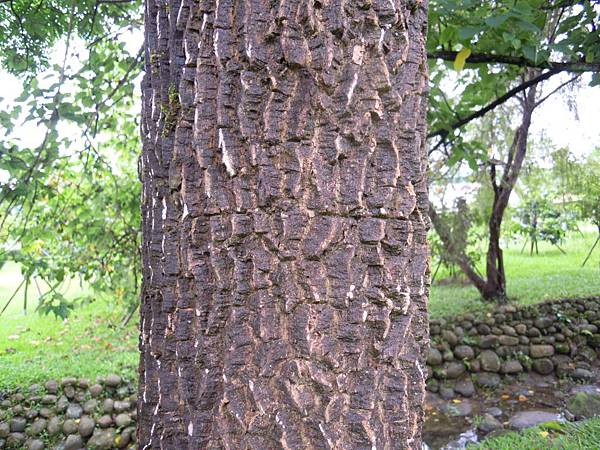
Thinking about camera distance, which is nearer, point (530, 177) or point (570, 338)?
point (570, 338)

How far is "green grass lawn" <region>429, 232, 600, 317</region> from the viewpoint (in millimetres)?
6371

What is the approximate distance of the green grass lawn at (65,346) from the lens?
4504mm

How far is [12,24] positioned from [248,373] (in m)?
2.39

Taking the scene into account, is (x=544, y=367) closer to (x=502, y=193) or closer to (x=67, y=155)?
(x=502, y=193)

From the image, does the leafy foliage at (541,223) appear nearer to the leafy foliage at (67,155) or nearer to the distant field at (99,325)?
the distant field at (99,325)

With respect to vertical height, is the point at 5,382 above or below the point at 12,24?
below

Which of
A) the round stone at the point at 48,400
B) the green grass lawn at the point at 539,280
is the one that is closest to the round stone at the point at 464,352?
the green grass lawn at the point at 539,280

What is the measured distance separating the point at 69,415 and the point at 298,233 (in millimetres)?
4157

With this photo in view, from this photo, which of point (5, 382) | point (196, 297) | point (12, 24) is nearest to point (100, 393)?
point (5, 382)

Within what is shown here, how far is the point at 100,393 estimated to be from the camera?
436cm

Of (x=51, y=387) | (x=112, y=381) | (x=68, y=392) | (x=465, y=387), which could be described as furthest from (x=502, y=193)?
(x=51, y=387)

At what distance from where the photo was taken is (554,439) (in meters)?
3.05

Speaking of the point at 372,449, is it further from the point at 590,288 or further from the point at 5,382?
the point at 590,288

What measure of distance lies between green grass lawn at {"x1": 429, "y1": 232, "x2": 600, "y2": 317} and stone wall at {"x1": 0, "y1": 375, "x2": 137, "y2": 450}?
140 inches
